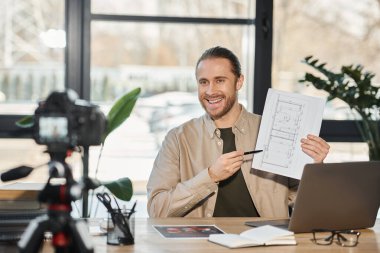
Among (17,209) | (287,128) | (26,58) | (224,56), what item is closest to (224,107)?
(224,56)

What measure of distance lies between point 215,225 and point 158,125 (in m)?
1.87

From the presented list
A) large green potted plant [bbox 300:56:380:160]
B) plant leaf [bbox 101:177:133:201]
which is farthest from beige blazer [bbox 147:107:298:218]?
large green potted plant [bbox 300:56:380:160]

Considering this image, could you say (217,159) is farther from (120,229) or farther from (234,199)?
(120,229)

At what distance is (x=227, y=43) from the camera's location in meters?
4.55

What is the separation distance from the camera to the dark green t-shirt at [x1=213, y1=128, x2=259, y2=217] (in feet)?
10.2

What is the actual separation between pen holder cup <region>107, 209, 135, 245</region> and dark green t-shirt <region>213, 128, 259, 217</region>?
807 millimetres

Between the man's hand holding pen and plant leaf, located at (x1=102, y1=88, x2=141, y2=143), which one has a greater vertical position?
plant leaf, located at (x1=102, y1=88, x2=141, y2=143)

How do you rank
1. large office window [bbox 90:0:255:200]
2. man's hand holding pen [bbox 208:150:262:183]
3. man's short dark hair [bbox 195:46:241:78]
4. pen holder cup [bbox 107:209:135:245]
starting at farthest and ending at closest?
large office window [bbox 90:0:255:200] < man's short dark hair [bbox 195:46:241:78] < man's hand holding pen [bbox 208:150:262:183] < pen holder cup [bbox 107:209:135:245]

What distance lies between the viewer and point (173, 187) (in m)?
3.08

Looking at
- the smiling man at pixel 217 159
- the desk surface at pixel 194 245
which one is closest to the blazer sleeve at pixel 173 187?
the smiling man at pixel 217 159

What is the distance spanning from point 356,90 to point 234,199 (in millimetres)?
1475

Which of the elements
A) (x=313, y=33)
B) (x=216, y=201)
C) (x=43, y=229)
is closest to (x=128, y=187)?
(x=216, y=201)

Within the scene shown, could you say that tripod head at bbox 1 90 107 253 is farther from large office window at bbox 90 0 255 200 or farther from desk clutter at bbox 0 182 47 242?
large office window at bbox 90 0 255 200

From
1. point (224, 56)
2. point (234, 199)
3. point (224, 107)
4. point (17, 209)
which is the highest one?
point (224, 56)
